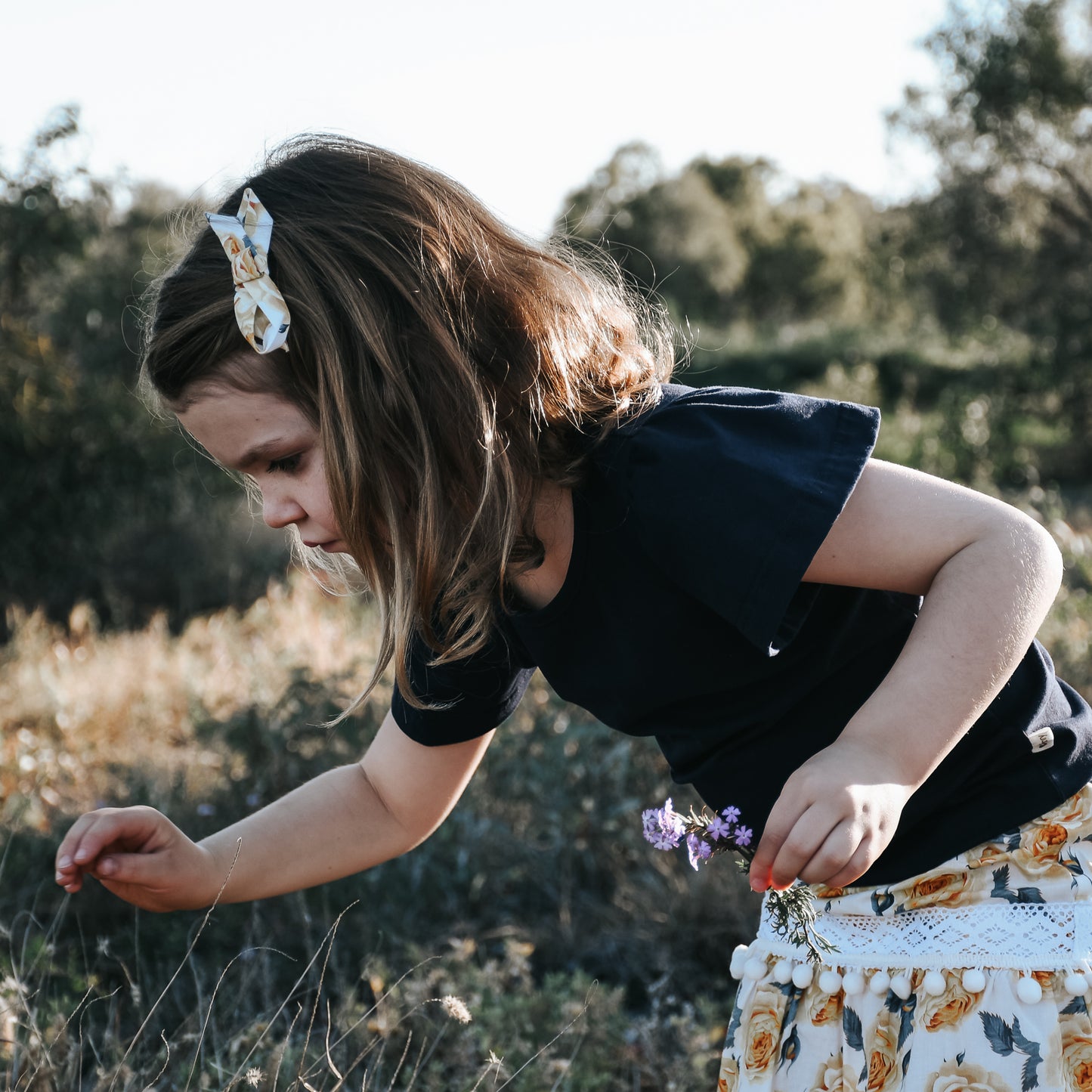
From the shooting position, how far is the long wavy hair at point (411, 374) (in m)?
1.40

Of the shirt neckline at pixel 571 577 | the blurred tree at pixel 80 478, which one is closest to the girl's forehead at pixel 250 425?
the shirt neckline at pixel 571 577

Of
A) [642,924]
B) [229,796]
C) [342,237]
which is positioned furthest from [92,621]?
[342,237]

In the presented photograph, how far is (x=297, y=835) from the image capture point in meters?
1.67

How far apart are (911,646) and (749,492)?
9.4 inches

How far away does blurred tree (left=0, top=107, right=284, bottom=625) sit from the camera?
7.95 meters

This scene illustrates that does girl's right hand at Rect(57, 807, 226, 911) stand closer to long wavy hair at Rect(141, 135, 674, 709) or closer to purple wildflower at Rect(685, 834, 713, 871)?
long wavy hair at Rect(141, 135, 674, 709)

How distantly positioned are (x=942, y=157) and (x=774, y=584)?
13.2 metres

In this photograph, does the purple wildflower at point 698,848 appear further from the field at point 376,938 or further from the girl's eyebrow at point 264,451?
the girl's eyebrow at point 264,451

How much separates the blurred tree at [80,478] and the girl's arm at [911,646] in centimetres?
726

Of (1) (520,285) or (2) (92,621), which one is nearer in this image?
(1) (520,285)

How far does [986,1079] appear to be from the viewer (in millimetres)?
1212

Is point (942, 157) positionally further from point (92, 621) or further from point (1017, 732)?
point (1017, 732)

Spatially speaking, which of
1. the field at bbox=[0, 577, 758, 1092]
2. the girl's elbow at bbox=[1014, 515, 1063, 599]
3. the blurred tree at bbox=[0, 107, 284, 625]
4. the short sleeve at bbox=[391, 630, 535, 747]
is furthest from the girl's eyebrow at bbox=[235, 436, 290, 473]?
the blurred tree at bbox=[0, 107, 284, 625]

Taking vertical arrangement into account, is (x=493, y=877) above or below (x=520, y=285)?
below
